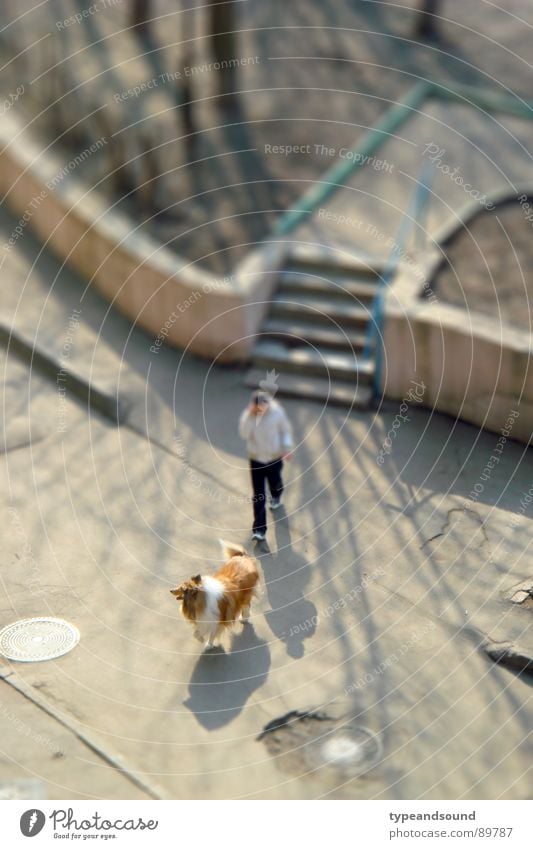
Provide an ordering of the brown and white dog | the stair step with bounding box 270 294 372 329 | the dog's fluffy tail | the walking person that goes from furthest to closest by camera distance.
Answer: the stair step with bounding box 270 294 372 329 < the walking person < the dog's fluffy tail < the brown and white dog

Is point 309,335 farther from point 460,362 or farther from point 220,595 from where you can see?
point 220,595

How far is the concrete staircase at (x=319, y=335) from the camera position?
47.1 feet

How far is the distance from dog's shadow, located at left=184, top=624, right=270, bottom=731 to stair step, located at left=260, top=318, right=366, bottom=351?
4414mm

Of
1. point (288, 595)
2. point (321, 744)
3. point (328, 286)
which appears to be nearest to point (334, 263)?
point (328, 286)

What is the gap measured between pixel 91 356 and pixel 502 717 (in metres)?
6.68

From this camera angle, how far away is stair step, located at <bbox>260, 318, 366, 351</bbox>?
1468 centimetres

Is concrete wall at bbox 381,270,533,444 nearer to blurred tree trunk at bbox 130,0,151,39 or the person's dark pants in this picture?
the person's dark pants

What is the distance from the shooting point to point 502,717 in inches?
406

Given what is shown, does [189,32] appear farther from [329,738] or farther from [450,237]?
[329,738]

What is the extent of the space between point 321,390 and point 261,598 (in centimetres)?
340

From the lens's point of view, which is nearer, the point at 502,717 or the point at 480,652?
the point at 502,717

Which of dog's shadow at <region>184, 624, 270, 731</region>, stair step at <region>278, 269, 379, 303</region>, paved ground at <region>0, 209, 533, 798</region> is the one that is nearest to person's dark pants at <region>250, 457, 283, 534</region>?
paved ground at <region>0, 209, 533, 798</region>

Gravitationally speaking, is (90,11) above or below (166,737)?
above
